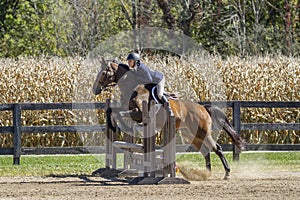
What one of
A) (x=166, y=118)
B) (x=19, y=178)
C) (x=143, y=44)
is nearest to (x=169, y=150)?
(x=166, y=118)

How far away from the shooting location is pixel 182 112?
15.1 meters

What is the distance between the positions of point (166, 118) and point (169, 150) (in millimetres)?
611

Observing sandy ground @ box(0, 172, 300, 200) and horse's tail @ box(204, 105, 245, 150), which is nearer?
sandy ground @ box(0, 172, 300, 200)

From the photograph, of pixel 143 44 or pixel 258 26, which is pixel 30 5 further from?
pixel 258 26

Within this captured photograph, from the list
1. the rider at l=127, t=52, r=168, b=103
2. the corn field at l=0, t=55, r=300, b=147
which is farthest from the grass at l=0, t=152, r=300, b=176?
the rider at l=127, t=52, r=168, b=103

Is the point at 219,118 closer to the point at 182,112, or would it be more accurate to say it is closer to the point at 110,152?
the point at 182,112

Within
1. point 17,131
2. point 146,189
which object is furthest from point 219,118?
point 17,131

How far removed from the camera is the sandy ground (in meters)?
11.8

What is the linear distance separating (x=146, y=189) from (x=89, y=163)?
17.6ft

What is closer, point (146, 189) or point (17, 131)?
point (146, 189)

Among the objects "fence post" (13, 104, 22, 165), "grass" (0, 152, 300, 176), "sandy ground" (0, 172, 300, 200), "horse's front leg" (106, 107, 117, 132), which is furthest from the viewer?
"fence post" (13, 104, 22, 165)

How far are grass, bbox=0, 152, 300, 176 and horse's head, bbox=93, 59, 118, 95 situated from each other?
2.35m

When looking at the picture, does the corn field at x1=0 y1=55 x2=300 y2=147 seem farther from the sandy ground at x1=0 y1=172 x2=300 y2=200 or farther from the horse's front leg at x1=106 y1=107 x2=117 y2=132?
the sandy ground at x1=0 y1=172 x2=300 y2=200

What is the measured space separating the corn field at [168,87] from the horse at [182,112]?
6009 millimetres
